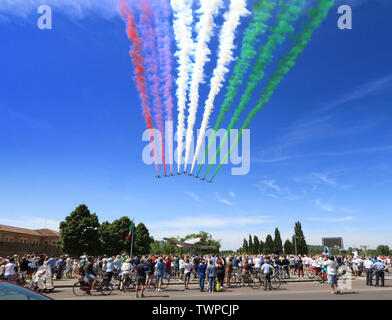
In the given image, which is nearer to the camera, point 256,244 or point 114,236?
point 114,236

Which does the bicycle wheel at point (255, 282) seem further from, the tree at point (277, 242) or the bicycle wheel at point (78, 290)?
the tree at point (277, 242)

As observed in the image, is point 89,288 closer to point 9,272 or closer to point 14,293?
point 9,272

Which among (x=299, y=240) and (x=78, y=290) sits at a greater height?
(x=78, y=290)

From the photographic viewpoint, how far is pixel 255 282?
1686 cm

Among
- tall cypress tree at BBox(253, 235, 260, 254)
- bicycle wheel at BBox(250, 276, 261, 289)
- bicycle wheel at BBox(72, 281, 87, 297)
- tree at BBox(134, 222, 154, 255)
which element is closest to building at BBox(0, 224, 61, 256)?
tree at BBox(134, 222, 154, 255)

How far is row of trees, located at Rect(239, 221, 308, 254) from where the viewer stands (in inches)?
3255

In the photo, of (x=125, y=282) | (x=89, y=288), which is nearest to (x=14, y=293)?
(x=89, y=288)

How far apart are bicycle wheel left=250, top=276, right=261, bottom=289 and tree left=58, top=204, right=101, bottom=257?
39.6m

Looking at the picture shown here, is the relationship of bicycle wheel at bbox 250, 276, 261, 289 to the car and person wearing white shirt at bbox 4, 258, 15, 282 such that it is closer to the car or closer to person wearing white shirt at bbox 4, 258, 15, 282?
person wearing white shirt at bbox 4, 258, 15, 282

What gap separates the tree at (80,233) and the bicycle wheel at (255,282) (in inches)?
1557

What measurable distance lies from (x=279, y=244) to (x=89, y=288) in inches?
3461
